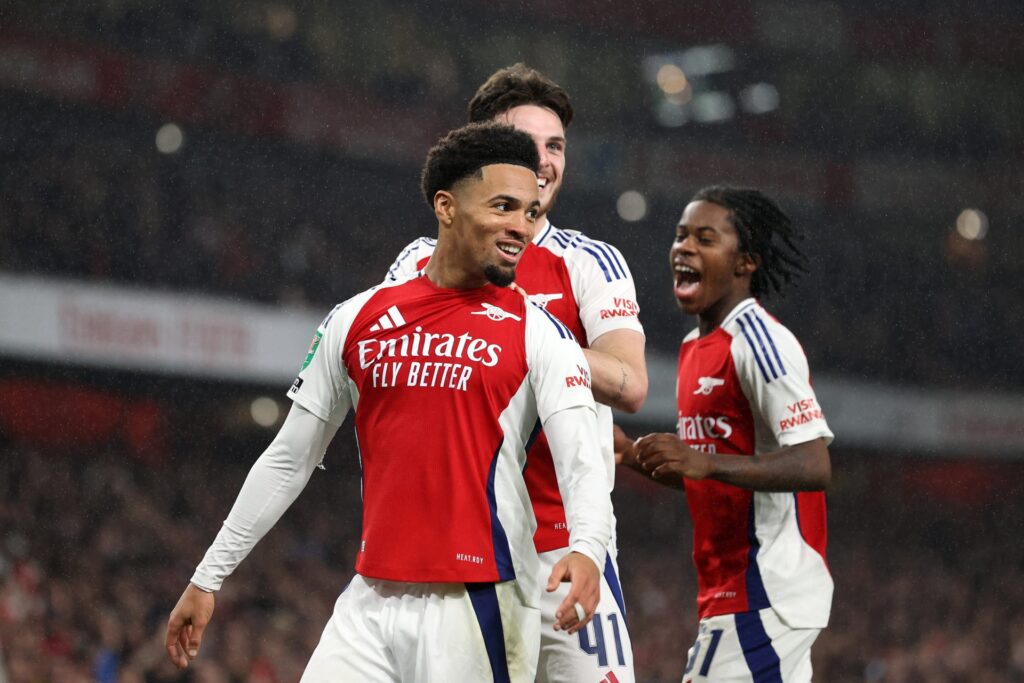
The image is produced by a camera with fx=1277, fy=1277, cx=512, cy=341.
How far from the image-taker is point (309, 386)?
322cm

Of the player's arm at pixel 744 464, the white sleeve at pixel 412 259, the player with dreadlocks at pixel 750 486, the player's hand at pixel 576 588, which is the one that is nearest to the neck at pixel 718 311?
the player with dreadlocks at pixel 750 486

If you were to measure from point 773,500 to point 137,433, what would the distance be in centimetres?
1407

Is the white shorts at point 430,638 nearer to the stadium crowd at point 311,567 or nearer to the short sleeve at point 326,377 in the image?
the short sleeve at point 326,377

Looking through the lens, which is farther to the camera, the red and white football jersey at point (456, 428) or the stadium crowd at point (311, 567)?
the stadium crowd at point (311, 567)

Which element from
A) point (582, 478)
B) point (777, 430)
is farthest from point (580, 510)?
point (777, 430)

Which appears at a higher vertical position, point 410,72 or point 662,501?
point 410,72

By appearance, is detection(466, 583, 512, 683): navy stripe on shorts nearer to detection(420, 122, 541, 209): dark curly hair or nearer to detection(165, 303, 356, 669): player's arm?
detection(165, 303, 356, 669): player's arm

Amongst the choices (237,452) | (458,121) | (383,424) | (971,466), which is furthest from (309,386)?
(971,466)

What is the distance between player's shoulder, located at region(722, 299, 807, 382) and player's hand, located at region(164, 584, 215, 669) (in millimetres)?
1952

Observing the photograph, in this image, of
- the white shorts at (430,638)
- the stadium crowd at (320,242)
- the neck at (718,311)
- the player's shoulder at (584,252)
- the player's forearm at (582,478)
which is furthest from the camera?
the stadium crowd at (320,242)

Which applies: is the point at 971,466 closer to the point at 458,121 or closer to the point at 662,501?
the point at 662,501

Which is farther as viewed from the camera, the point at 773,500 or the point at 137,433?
the point at 137,433

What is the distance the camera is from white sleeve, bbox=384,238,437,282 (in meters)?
3.73

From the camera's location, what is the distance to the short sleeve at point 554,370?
2990 mm
